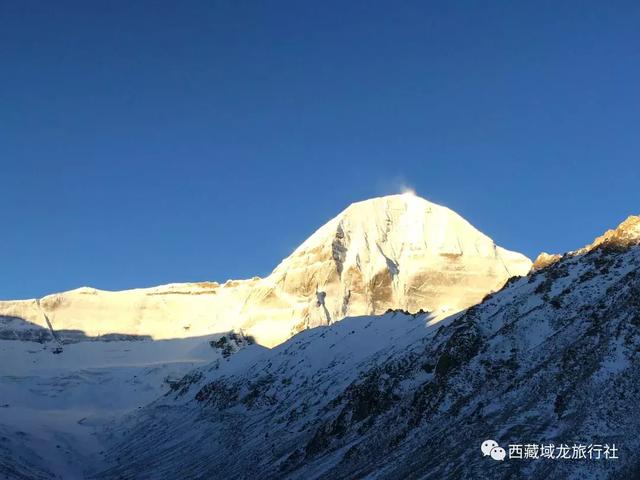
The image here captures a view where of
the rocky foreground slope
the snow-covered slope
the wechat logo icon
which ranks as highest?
the snow-covered slope

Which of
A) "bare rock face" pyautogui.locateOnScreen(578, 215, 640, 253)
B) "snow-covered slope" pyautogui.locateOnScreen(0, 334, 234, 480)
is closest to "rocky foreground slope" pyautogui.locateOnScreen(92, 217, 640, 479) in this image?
"bare rock face" pyautogui.locateOnScreen(578, 215, 640, 253)

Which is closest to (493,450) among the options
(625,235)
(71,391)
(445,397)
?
(445,397)

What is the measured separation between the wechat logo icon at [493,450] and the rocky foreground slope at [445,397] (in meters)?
0.36

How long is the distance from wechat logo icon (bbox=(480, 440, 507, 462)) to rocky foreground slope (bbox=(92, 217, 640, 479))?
0.36 meters

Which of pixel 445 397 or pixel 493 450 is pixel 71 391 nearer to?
pixel 445 397

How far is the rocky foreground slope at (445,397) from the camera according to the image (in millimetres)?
41688

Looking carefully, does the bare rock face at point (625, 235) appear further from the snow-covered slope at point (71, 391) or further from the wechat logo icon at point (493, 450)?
the snow-covered slope at point (71, 391)

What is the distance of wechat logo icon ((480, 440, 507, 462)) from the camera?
40406mm

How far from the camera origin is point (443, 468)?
42.2m

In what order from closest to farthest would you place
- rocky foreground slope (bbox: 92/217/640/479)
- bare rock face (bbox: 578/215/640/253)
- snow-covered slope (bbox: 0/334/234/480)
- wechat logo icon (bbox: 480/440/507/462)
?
1. wechat logo icon (bbox: 480/440/507/462)
2. rocky foreground slope (bbox: 92/217/640/479)
3. bare rock face (bbox: 578/215/640/253)
4. snow-covered slope (bbox: 0/334/234/480)

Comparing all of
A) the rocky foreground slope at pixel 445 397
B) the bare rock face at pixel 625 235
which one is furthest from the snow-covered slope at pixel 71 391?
the bare rock face at pixel 625 235

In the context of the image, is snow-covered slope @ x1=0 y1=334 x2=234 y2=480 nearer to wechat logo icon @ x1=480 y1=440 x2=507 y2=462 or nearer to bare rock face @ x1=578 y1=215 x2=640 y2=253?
wechat logo icon @ x1=480 y1=440 x2=507 y2=462

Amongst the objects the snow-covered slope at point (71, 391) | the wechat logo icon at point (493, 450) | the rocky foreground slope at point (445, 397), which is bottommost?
the wechat logo icon at point (493, 450)

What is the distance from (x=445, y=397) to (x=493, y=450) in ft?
38.0
